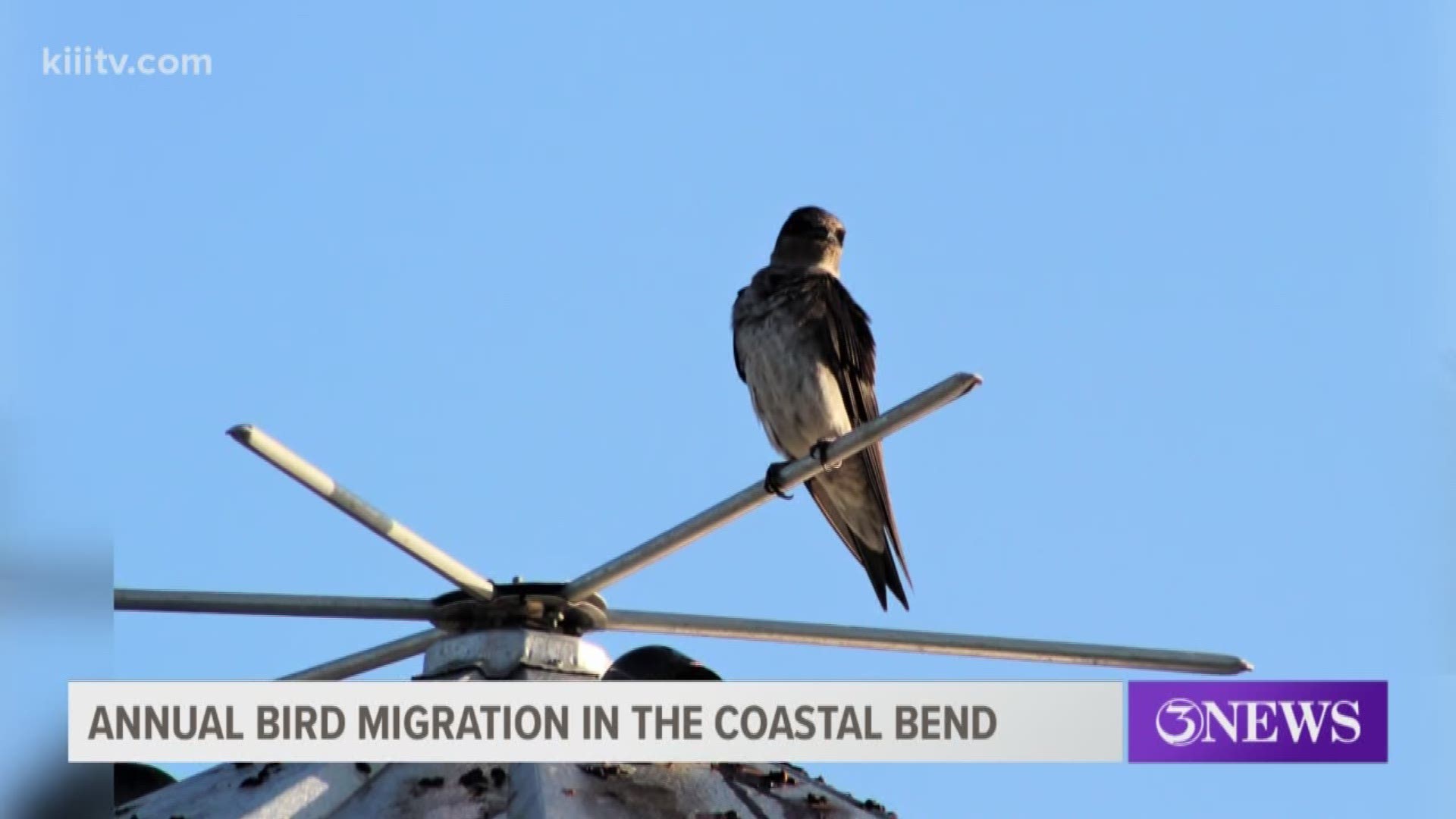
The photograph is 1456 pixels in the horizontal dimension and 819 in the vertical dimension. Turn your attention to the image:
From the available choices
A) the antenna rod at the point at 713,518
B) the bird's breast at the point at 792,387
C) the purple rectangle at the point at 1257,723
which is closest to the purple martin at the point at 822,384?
the bird's breast at the point at 792,387

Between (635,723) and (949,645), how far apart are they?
1019 mm

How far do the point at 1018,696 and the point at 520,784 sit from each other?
1.90 metres

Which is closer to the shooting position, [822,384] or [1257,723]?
[1257,723]

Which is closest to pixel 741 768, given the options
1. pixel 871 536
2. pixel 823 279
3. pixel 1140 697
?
pixel 1140 697

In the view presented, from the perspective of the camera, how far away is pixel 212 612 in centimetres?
779

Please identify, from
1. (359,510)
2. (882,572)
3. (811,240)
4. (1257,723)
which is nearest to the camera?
(359,510)

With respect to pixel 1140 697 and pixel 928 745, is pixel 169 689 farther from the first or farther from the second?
pixel 1140 697

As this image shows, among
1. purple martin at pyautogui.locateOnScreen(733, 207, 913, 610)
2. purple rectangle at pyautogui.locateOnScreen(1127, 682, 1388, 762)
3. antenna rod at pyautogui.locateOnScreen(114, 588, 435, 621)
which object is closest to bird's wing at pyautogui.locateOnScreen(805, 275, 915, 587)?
purple martin at pyautogui.locateOnScreen(733, 207, 913, 610)

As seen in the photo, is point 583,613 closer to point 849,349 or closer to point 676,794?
point 676,794

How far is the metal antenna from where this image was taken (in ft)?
25.2

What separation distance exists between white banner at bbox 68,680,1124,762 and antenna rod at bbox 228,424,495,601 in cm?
34

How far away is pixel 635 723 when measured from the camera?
804 centimetres

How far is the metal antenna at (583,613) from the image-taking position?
303 inches

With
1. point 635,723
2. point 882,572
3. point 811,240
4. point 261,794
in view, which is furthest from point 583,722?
point 811,240
